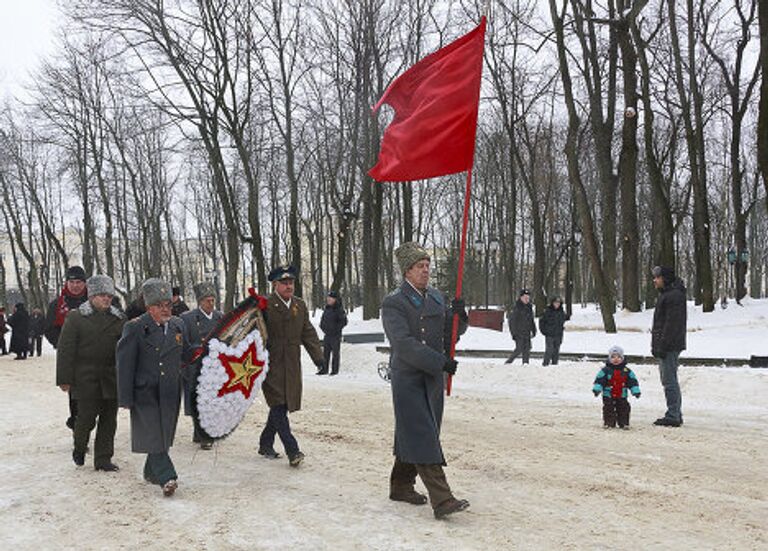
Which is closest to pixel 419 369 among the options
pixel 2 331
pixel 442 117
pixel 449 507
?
pixel 449 507

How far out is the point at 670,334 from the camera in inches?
367

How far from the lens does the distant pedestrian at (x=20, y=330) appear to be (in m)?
23.1

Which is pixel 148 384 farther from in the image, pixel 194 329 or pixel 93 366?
pixel 194 329

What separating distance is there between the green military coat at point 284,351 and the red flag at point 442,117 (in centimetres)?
163

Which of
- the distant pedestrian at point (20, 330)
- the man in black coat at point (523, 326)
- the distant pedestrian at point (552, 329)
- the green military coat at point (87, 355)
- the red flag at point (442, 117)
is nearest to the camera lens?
the red flag at point (442, 117)

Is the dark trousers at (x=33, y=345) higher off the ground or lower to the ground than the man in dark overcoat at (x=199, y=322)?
lower

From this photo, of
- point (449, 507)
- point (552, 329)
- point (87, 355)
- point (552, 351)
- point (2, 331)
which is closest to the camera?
point (449, 507)

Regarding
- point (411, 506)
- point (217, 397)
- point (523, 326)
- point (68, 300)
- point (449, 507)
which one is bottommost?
point (411, 506)

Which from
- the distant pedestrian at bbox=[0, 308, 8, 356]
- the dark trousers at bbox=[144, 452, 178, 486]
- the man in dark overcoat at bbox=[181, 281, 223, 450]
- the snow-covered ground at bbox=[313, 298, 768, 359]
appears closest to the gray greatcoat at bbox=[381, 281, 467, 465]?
the dark trousers at bbox=[144, 452, 178, 486]

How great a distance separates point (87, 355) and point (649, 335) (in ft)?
55.1

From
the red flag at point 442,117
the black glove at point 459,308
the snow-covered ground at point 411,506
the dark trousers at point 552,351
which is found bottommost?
the snow-covered ground at point 411,506

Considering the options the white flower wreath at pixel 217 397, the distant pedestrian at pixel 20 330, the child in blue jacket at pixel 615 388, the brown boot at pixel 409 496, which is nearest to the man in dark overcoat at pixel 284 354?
the white flower wreath at pixel 217 397

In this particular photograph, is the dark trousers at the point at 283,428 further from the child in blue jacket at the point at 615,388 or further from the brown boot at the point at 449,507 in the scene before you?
the child in blue jacket at the point at 615,388

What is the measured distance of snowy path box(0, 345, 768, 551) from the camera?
5.06 m
